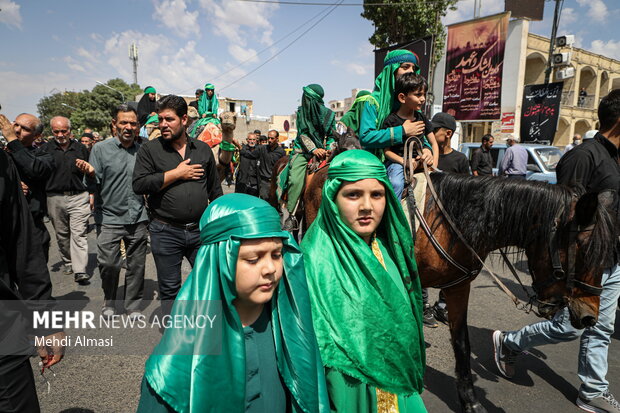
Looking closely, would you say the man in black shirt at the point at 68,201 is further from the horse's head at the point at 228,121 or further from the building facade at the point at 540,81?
the building facade at the point at 540,81

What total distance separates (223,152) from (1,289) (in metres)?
3.40

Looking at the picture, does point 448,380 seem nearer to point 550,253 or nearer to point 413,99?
point 550,253

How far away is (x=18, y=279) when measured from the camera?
1836mm

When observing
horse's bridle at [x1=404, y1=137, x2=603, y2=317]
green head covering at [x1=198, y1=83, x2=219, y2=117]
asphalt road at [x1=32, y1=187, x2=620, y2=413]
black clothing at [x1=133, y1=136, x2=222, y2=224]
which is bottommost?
asphalt road at [x1=32, y1=187, x2=620, y2=413]

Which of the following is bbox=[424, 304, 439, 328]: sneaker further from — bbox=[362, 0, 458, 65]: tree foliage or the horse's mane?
bbox=[362, 0, 458, 65]: tree foliage

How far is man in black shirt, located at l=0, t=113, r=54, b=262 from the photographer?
352cm

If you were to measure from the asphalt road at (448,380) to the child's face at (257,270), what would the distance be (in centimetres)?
225

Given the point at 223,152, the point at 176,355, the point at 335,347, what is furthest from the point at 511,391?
the point at 223,152

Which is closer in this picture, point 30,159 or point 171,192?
point 171,192

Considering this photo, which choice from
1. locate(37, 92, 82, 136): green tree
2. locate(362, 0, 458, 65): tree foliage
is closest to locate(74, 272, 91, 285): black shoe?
locate(362, 0, 458, 65): tree foliage

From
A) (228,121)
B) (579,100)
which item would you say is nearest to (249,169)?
(228,121)

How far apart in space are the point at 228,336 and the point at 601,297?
9.86 feet

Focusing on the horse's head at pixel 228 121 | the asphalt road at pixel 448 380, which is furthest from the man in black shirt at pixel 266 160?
the asphalt road at pixel 448 380

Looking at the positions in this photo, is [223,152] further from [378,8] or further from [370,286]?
[378,8]
